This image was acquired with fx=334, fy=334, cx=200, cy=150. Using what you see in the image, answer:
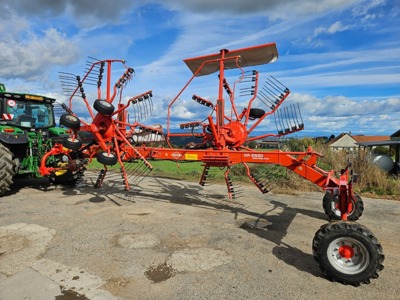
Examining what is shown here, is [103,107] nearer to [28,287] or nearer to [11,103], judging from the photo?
[28,287]

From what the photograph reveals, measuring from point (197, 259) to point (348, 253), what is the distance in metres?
1.69

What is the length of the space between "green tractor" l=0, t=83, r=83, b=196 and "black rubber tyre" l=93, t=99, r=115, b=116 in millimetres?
2384

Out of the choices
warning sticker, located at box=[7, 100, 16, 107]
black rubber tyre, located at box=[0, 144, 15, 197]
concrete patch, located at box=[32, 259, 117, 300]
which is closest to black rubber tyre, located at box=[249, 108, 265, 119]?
concrete patch, located at box=[32, 259, 117, 300]

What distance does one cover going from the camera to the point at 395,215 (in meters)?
6.28

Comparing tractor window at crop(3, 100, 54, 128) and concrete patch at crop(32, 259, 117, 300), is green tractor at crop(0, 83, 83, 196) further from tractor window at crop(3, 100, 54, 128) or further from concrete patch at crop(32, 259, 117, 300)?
concrete patch at crop(32, 259, 117, 300)

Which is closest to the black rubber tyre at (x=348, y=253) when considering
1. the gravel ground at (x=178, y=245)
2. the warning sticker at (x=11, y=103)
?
the gravel ground at (x=178, y=245)

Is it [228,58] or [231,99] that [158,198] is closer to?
[231,99]

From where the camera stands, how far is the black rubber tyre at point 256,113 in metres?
6.94

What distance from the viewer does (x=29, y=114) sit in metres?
8.58

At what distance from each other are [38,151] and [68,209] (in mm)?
2303

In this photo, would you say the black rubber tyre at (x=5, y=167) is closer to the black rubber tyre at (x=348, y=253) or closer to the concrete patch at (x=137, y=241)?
the concrete patch at (x=137, y=241)

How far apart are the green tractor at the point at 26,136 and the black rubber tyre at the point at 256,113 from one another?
427 centimetres

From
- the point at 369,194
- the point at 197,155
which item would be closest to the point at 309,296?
the point at 197,155

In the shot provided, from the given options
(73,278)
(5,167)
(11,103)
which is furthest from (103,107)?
(11,103)
